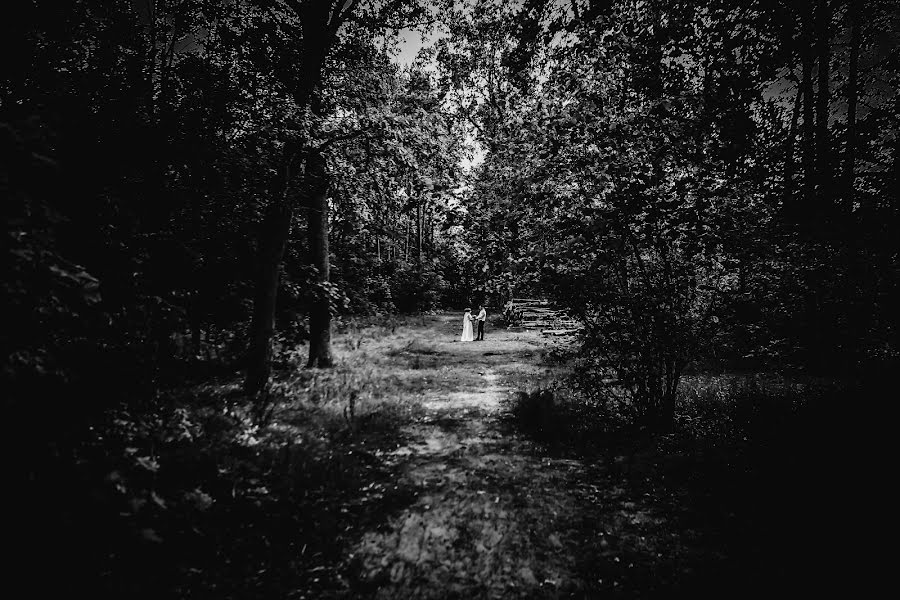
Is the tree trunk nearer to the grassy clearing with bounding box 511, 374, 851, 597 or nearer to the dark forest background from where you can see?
the dark forest background

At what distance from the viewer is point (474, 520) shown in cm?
454

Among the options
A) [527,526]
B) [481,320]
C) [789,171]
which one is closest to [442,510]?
[527,526]

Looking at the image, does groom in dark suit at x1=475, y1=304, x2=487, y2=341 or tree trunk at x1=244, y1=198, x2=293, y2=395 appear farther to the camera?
groom in dark suit at x1=475, y1=304, x2=487, y2=341

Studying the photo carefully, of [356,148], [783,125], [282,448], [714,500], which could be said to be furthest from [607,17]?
[282,448]

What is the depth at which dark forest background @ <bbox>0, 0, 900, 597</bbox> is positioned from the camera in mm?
2389

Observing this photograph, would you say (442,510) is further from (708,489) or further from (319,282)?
(319,282)

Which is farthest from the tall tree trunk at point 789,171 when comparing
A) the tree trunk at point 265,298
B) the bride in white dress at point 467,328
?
the bride in white dress at point 467,328

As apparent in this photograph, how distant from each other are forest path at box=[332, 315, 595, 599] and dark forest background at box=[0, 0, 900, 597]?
168 cm

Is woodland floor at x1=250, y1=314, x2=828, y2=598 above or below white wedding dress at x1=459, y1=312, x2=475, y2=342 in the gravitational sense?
below

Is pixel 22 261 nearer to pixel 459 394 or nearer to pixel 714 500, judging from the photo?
pixel 714 500

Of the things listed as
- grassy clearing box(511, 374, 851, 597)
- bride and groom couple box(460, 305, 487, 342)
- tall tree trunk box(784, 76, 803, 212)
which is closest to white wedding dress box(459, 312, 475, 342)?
bride and groom couple box(460, 305, 487, 342)

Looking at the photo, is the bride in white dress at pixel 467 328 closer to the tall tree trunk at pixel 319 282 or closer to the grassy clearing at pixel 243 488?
the tall tree trunk at pixel 319 282

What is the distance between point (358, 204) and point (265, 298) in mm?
3204

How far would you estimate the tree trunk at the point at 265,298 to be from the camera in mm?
8367
